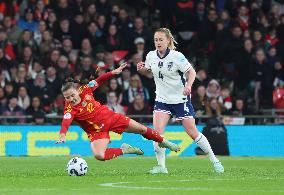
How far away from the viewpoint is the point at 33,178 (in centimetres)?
1434

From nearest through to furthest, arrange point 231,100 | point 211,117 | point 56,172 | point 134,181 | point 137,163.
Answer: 1. point 134,181
2. point 56,172
3. point 137,163
4. point 211,117
5. point 231,100

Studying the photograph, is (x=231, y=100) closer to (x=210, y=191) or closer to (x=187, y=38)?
(x=187, y=38)

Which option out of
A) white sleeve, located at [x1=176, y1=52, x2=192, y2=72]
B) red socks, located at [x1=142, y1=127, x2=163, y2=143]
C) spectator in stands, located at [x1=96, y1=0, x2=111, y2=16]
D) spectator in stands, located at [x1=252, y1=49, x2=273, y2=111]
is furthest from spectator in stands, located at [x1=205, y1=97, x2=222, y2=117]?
red socks, located at [x1=142, y1=127, x2=163, y2=143]

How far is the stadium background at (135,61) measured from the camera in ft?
76.8

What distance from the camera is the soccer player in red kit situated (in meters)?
15.1

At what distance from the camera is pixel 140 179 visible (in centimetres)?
1418

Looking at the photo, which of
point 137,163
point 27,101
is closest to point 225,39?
point 27,101

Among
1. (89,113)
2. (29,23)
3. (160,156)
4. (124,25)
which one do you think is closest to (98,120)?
(89,113)

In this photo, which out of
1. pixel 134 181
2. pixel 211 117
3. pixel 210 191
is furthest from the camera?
pixel 211 117

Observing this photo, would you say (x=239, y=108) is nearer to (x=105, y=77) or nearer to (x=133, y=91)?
(x=133, y=91)

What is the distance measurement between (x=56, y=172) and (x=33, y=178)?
1.49 meters

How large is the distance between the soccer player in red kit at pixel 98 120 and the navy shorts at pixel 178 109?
517 millimetres

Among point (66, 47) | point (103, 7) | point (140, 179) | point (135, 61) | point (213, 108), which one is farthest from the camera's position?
point (103, 7)

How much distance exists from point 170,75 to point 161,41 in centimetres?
62
